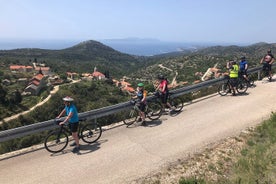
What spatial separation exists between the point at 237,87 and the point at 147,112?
249 inches

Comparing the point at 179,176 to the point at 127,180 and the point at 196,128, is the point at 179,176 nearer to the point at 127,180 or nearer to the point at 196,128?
the point at 127,180

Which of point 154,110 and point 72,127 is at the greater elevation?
point 72,127

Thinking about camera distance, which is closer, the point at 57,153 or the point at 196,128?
the point at 57,153

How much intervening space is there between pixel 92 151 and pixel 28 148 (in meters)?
2.06

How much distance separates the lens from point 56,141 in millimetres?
8531

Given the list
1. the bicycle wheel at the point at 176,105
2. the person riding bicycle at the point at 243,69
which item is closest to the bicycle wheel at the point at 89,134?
the bicycle wheel at the point at 176,105

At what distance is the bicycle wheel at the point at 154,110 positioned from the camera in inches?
451

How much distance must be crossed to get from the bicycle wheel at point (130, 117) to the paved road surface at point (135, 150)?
346 mm

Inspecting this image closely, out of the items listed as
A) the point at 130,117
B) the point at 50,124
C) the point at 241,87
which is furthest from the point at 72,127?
the point at 241,87

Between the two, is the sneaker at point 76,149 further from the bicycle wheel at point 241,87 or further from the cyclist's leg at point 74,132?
the bicycle wheel at point 241,87

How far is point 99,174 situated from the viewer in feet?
22.7

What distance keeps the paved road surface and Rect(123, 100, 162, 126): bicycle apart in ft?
1.09

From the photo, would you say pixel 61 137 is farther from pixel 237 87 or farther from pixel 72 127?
pixel 237 87

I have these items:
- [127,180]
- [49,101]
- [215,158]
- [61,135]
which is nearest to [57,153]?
[61,135]
